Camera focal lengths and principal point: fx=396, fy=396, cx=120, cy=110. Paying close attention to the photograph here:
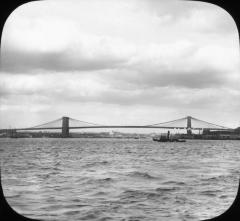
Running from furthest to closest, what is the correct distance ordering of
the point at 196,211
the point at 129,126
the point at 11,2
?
the point at 129,126 → the point at 196,211 → the point at 11,2

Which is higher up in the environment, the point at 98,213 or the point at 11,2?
the point at 11,2

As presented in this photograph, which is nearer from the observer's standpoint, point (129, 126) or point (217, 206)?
point (217, 206)

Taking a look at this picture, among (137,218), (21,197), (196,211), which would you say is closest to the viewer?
(137,218)

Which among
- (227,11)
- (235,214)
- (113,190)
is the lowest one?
(113,190)

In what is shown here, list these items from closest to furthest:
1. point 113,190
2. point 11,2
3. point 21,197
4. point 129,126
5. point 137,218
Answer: point 11,2 → point 137,218 → point 21,197 → point 113,190 → point 129,126

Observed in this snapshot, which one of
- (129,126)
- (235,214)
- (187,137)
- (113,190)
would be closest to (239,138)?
(187,137)

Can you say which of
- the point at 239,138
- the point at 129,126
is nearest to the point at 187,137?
the point at 239,138

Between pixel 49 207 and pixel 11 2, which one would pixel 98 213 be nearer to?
pixel 49 207

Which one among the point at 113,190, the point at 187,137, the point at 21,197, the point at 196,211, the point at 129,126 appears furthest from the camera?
the point at 187,137

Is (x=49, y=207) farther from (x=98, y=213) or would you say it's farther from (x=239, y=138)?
(x=239, y=138)
